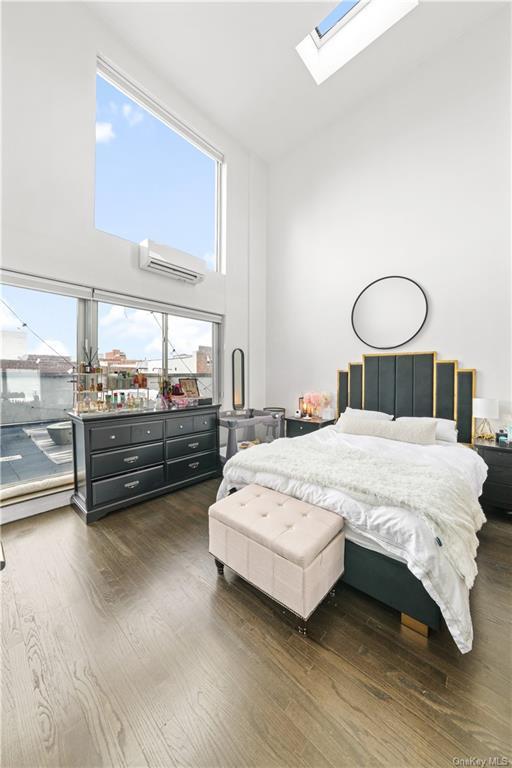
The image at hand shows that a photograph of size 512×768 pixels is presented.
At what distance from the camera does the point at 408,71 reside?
11.2ft

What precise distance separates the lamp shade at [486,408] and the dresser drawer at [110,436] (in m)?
3.23

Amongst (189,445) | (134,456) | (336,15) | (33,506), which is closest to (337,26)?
(336,15)

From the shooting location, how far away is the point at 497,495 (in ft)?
8.43

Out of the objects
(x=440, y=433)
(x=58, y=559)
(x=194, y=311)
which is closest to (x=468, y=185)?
(x=440, y=433)

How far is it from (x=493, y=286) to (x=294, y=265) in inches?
99.3

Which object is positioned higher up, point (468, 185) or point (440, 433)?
point (468, 185)

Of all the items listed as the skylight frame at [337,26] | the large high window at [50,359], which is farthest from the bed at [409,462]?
the skylight frame at [337,26]

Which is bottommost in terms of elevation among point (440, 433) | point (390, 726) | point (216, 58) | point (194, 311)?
point (390, 726)

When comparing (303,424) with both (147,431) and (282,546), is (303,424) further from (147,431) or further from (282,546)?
(282,546)

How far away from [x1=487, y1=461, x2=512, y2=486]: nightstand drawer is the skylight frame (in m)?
4.52

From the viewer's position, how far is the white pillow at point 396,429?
9.11 ft

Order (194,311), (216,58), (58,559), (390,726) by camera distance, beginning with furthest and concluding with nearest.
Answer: (194,311)
(216,58)
(58,559)
(390,726)

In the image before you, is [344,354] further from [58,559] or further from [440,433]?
[58,559]

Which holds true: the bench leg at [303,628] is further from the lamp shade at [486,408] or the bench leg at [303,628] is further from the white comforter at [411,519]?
the lamp shade at [486,408]
